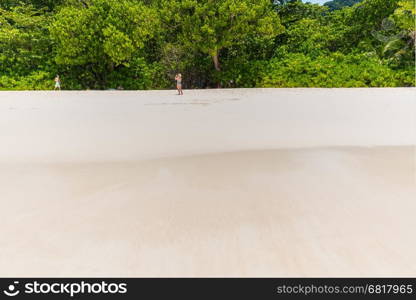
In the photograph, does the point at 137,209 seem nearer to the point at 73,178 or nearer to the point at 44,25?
the point at 73,178

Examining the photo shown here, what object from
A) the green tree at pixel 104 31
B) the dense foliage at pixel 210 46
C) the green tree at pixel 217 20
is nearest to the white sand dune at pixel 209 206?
the green tree at pixel 217 20

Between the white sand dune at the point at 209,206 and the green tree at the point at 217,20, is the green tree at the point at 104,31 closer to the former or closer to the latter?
the green tree at the point at 217,20

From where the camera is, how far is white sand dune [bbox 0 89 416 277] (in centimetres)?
201

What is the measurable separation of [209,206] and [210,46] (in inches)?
709

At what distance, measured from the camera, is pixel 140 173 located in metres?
3.82

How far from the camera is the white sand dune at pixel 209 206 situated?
2.01 m

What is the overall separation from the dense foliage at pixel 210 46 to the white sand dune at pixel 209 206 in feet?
50.0

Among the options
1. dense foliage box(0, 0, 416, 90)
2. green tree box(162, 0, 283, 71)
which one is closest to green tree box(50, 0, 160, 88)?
dense foliage box(0, 0, 416, 90)

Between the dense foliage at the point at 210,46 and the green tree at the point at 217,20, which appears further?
the dense foliage at the point at 210,46

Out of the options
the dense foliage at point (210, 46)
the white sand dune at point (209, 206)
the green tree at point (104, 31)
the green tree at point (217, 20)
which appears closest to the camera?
the white sand dune at point (209, 206)

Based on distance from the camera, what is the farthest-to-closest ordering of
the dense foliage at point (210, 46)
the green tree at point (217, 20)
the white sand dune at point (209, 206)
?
the dense foliage at point (210, 46) → the green tree at point (217, 20) → the white sand dune at point (209, 206)

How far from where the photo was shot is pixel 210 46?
65.2 feet

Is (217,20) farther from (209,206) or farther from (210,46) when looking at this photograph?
(209,206)

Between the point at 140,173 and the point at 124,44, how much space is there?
58.8 ft
